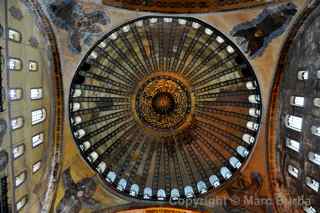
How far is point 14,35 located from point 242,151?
52.1ft

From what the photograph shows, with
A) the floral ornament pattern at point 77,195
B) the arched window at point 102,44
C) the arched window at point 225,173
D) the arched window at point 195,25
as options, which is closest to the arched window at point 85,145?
the floral ornament pattern at point 77,195

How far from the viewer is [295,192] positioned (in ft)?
69.5

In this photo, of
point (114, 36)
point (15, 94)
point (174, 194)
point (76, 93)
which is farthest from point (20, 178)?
point (174, 194)

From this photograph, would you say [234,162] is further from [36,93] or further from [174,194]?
[36,93]

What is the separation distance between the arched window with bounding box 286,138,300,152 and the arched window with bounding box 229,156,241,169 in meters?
4.21

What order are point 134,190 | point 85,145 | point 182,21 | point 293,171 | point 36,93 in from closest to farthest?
1. point 36,93
2. point 293,171
3. point 182,21
4. point 85,145
5. point 134,190

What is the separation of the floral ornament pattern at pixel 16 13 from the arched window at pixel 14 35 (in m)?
0.69

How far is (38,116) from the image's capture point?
2081 cm

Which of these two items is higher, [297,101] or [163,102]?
[297,101]

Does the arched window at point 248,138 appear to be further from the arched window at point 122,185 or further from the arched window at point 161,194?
the arched window at point 122,185

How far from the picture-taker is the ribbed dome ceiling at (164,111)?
25.0 m

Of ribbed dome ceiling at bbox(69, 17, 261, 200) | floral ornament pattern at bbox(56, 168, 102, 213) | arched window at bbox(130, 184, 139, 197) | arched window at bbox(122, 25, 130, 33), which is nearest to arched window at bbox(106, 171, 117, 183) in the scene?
ribbed dome ceiling at bbox(69, 17, 261, 200)

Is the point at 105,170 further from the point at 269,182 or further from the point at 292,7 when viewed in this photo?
the point at 292,7

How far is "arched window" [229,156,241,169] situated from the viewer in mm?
25027
